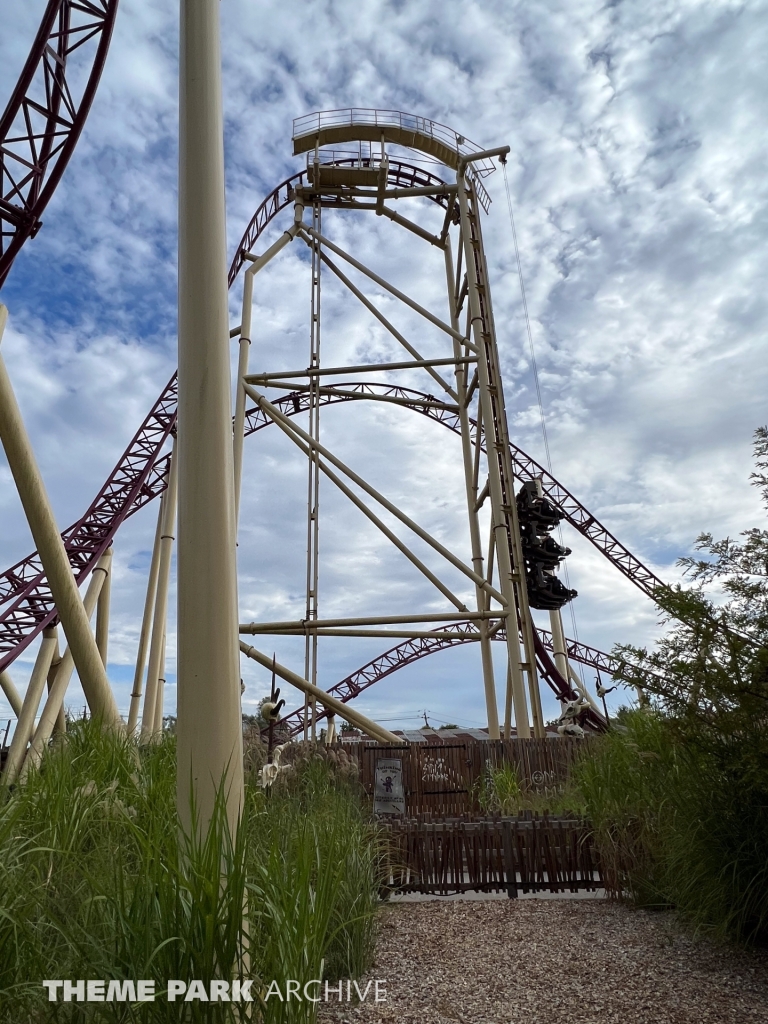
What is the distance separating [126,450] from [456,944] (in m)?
16.1

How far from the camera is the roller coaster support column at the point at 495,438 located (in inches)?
435

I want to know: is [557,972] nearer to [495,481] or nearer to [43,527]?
[43,527]

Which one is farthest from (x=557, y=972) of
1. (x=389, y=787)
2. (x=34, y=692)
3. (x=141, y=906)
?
(x=34, y=692)

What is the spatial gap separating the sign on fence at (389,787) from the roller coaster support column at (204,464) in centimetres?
695

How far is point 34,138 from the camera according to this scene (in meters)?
9.70

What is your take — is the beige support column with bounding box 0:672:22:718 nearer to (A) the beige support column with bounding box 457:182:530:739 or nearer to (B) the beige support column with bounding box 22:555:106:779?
(B) the beige support column with bounding box 22:555:106:779

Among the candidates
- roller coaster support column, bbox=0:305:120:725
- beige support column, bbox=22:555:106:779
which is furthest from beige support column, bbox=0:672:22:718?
roller coaster support column, bbox=0:305:120:725

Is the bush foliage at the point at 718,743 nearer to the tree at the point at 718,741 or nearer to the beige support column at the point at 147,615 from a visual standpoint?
the tree at the point at 718,741

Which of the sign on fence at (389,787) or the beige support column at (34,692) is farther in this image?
the beige support column at (34,692)

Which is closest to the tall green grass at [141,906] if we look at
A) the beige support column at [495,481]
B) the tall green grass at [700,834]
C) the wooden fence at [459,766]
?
the tall green grass at [700,834]

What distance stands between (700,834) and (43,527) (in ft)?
14.3

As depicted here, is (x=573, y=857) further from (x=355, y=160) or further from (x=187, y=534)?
(x=355, y=160)

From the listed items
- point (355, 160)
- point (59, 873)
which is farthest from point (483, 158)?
point (59, 873)

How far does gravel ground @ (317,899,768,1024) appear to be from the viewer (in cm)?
361
